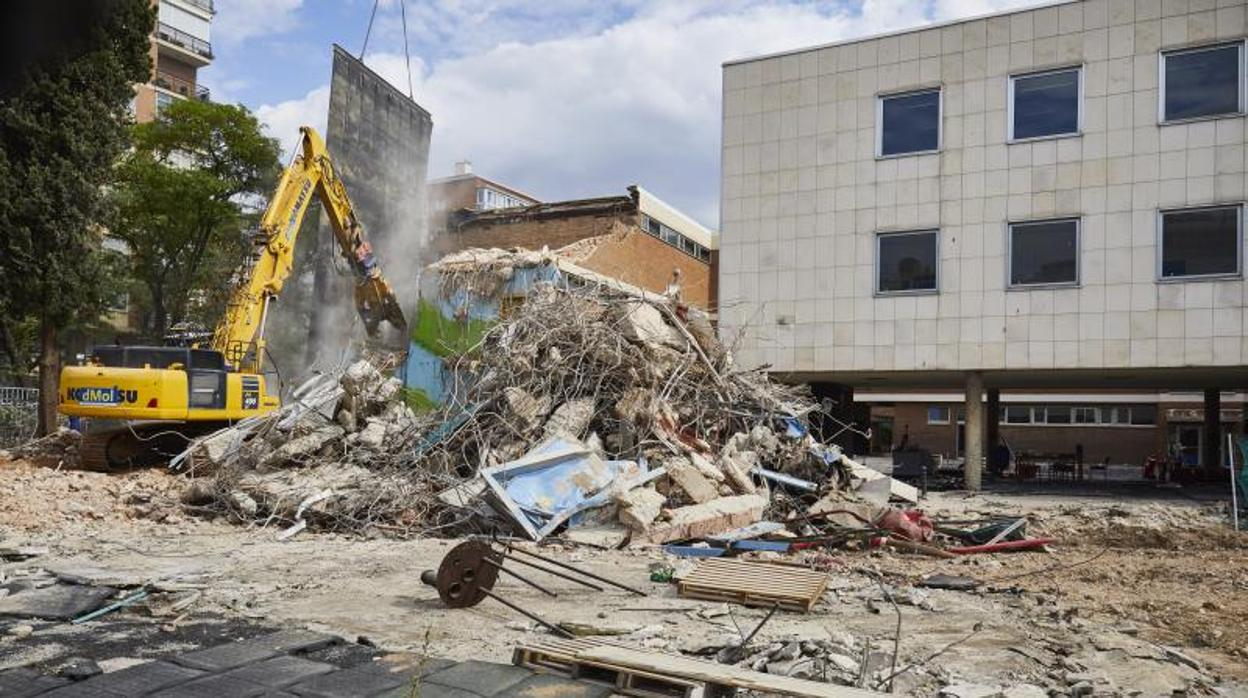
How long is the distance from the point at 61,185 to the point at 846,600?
61.5ft

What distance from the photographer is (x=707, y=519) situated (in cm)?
1041

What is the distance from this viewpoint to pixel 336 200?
17.0 meters

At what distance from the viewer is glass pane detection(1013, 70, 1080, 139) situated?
642 inches

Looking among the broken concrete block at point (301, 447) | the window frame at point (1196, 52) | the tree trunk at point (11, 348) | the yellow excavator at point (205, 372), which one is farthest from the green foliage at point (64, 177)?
the window frame at point (1196, 52)

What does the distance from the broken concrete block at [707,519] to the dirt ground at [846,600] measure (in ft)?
1.62

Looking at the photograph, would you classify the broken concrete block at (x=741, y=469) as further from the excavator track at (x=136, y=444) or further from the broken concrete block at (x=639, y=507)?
the excavator track at (x=136, y=444)

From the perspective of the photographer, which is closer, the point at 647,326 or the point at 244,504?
the point at 244,504

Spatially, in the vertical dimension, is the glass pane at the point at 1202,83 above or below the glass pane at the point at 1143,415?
above

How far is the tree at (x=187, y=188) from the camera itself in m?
26.7

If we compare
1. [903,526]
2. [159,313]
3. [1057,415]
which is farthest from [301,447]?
[1057,415]

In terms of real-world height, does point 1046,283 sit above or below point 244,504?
above

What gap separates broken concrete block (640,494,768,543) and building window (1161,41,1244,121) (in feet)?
34.3

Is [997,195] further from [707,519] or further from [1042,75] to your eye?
[707,519]

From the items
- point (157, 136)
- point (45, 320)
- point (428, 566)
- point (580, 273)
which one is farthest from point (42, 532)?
point (157, 136)
